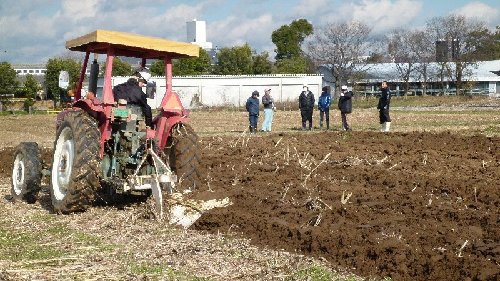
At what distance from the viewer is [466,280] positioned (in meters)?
5.79

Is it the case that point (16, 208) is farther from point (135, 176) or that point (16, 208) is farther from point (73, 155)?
point (135, 176)

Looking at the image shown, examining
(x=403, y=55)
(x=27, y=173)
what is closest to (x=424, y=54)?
(x=403, y=55)

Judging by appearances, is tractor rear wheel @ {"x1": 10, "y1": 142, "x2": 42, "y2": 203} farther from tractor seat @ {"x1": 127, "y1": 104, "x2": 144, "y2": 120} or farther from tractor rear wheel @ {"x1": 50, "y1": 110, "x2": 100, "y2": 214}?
tractor seat @ {"x1": 127, "y1": 104, "x2": 144, "y2": 120}

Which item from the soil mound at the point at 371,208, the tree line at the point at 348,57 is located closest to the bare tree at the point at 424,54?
the tree line at the point at 348,57

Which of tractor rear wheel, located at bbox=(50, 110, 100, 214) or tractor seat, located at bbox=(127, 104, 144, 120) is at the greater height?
tractor seat, located at bbox=(127, 104, 144, 120)

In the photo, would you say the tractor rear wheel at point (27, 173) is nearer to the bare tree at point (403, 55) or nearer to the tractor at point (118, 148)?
the tractor at point (118, 148)

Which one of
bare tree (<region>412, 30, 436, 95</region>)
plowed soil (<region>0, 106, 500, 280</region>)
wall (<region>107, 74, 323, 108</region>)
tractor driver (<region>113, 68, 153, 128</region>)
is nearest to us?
plowed soil (<region>0, 106, 500, 280</region>)

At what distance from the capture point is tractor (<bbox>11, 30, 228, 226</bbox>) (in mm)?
9031

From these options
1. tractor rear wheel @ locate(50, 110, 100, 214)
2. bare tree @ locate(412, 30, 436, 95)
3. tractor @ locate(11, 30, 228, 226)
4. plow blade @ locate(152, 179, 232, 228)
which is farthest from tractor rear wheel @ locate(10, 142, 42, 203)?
bare tree @ locate(412, 30, 436, 95)

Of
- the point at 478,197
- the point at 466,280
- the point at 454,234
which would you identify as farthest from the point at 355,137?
the point at 466,280

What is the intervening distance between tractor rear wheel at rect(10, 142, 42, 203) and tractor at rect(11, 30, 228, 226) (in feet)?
0.05

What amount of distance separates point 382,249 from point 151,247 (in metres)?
2.10

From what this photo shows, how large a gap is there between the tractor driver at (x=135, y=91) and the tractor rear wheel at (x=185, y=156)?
46 cm

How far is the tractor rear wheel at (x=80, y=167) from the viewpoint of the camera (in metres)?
9.05
